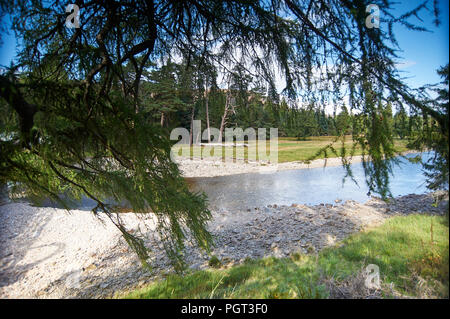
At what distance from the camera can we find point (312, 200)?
5.73m

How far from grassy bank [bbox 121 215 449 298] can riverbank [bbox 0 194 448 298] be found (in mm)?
338

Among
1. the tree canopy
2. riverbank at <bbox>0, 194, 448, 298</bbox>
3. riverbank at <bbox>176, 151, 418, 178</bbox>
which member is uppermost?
the tree canopy

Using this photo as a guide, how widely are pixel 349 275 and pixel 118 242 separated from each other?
3088 mm

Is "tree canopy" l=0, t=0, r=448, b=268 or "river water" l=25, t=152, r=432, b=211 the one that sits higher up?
"tree canopy" l=0, t=0, r=448, b=268

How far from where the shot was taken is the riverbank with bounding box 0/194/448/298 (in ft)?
7.93

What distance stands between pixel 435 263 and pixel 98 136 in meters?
1.95

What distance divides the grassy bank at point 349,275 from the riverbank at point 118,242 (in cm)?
34

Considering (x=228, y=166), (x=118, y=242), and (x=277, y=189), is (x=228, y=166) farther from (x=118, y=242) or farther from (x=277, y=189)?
(x=118, y=242)

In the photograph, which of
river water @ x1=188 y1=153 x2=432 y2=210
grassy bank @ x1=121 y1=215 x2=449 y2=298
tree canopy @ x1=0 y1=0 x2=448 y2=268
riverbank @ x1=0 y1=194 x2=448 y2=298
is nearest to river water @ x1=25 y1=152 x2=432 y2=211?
river water @ x1=188 y1=153 x2=432 y2=210

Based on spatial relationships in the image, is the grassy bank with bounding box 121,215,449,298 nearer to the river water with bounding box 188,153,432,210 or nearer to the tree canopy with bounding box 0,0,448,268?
the tree canopy with bounding box 0,0,448,268

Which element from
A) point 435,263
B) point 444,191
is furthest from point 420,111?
point 435,263

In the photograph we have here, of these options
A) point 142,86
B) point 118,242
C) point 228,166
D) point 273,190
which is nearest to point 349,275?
point 142,86
